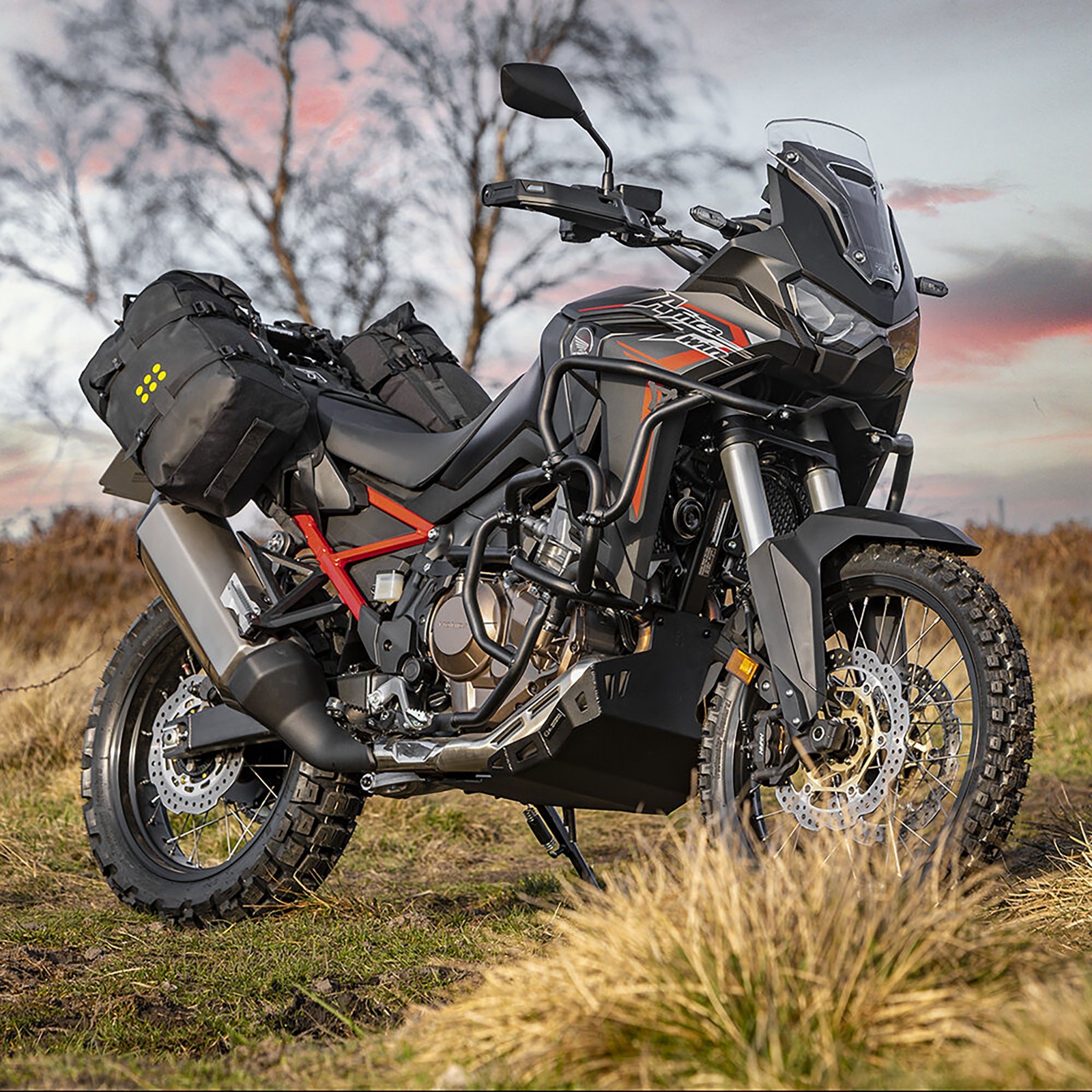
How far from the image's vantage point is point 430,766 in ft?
12.2

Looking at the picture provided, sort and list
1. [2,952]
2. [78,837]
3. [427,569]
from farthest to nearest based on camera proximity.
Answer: [78,837] < [427,569] < [2,952]

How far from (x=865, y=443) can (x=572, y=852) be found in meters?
1.49

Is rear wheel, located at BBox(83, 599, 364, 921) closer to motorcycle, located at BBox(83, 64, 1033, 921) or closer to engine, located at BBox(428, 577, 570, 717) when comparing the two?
motorcycle, located at BBox(83, 64, 1033, 921)

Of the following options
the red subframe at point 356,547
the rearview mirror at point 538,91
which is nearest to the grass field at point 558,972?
the red subframe at point 356,547

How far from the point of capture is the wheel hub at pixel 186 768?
458cm

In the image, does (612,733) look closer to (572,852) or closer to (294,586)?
(572,852)

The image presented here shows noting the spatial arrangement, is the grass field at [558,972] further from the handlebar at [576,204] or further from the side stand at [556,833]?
the handlebar at [576,204]

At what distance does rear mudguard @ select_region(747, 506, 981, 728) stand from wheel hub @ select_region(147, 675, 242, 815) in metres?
2.15

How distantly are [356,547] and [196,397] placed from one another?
0.66 meters

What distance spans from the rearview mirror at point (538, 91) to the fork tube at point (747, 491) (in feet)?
3.06

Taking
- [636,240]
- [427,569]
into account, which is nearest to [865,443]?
[636,240]

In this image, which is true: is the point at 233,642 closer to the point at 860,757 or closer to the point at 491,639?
the point at 491,639

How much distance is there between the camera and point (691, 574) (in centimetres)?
353

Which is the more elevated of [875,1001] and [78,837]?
[875,1001]
